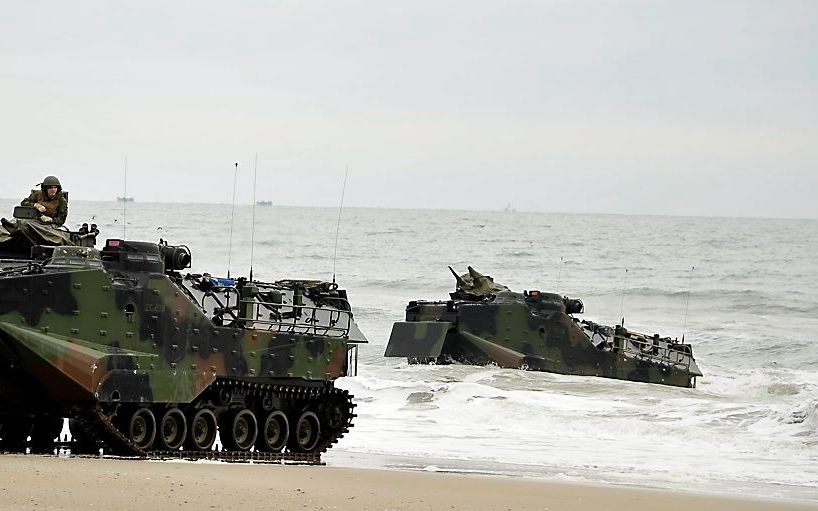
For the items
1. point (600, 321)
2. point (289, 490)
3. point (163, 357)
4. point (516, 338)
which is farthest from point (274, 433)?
point (600, 321)

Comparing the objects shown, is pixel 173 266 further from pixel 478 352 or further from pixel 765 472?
pixel 478 352

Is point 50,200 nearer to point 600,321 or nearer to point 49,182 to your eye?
point 49,182

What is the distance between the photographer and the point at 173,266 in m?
19.3

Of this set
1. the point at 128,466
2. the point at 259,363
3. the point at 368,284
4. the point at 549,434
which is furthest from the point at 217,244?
the point at 128,466

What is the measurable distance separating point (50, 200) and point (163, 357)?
242 centimetres

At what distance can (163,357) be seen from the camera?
18.6m

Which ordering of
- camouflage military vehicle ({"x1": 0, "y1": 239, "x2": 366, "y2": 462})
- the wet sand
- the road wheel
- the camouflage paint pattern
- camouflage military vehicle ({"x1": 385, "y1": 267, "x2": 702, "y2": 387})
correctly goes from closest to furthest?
the wet sand → the camouflage paint pattern → camouflage military vehicle ({"x1": 0, "y1": 239, "x2": 366, "y2": 462}) → the road wheel → camouflage military vehicle ({"x1": 385, "y1": 267, "x2": 702, "y2": 387})

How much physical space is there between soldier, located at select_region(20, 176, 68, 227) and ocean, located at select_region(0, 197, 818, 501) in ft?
6.52

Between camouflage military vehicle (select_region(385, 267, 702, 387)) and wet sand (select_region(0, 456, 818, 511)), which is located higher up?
camouflage military vehicle (select_region(385, 267, 702, 387))

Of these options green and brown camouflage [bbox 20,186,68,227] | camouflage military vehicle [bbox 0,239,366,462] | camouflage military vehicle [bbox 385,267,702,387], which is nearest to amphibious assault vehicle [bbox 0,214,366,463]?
camouflage military vehicle [bbox 0,239,366,462]

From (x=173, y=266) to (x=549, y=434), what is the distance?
8.02 metres

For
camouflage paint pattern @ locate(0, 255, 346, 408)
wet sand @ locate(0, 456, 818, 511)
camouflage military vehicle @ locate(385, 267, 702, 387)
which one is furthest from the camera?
camouflage military vehicle @ locate(385, 267, 702, 387)

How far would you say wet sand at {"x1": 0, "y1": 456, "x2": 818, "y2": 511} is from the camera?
42.5 ft

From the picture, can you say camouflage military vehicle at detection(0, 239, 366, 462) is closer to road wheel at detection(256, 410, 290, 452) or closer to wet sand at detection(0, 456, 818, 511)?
road wheel at detection(256, 410, 290, 452)
